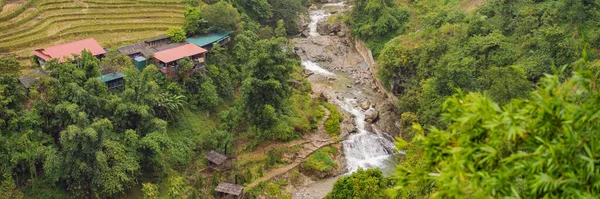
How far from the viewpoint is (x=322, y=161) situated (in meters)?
28.2

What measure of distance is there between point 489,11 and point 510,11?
2.65 m

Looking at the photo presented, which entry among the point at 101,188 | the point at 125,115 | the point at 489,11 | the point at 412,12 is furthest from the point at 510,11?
the point at 101,188

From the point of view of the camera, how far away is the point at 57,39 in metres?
32.3

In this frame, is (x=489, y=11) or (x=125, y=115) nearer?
(x=125, y=115)

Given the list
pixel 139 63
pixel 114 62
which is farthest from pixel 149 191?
pixel 139 63

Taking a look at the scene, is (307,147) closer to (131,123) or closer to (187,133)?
(187,133)

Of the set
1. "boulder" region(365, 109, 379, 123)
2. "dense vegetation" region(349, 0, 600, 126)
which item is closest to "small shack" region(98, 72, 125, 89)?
"boulder" region(365, 109, 379, 123)

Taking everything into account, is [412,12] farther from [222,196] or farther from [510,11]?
[222,196]

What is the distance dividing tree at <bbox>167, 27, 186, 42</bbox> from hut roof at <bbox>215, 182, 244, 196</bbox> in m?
14.0

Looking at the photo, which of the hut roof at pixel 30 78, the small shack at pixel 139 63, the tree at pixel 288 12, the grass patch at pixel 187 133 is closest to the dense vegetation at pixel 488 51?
the grass patch at pixel 187 133

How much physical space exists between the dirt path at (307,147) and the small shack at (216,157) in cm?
222

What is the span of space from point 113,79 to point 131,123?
3803mm

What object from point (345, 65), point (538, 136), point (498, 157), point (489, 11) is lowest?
point (345, 65)

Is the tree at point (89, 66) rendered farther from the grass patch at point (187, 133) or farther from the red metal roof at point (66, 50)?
the grass patch at point (187, 133)
